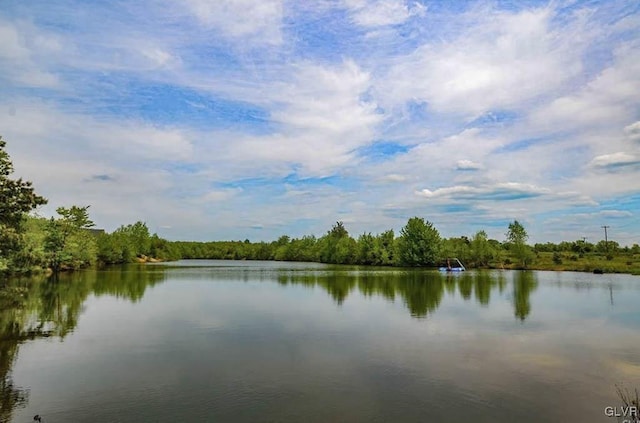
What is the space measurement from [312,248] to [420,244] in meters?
55.8

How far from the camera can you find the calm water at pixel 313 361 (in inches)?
389

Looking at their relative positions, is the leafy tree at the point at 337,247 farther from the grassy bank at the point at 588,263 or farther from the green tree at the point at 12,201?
the green tree at the point at 12,201

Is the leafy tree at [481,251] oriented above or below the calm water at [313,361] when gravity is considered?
above

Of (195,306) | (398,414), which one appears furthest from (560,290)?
(398,414)

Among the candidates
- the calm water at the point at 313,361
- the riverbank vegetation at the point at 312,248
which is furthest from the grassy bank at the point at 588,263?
the calm water at the point at 313,361

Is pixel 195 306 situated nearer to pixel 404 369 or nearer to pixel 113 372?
pixel 113 372

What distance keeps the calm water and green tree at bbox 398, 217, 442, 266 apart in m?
57.8

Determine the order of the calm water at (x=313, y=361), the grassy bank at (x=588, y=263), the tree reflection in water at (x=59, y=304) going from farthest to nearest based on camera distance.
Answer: the grassy bank at (x=588, y=263)
the tree reflection in water at (x=59, y=304)
the calm water at (x=313, y=361)

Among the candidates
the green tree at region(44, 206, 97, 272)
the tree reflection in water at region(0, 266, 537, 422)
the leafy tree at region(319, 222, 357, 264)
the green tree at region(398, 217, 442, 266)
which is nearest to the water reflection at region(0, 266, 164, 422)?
the tree reflection in water at region(0, 266, 537, 422)

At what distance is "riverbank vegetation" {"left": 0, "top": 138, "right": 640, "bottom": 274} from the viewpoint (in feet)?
75.9

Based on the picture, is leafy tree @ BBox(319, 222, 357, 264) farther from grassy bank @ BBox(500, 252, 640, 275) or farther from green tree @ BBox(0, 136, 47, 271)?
green tree @ BBox(0, 136, 47, 271)

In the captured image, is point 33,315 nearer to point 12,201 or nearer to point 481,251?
point 12,201

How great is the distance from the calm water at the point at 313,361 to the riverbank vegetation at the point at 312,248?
576 centimetres

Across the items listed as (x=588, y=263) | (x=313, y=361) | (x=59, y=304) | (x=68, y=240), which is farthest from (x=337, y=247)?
(x=313, y=361)
